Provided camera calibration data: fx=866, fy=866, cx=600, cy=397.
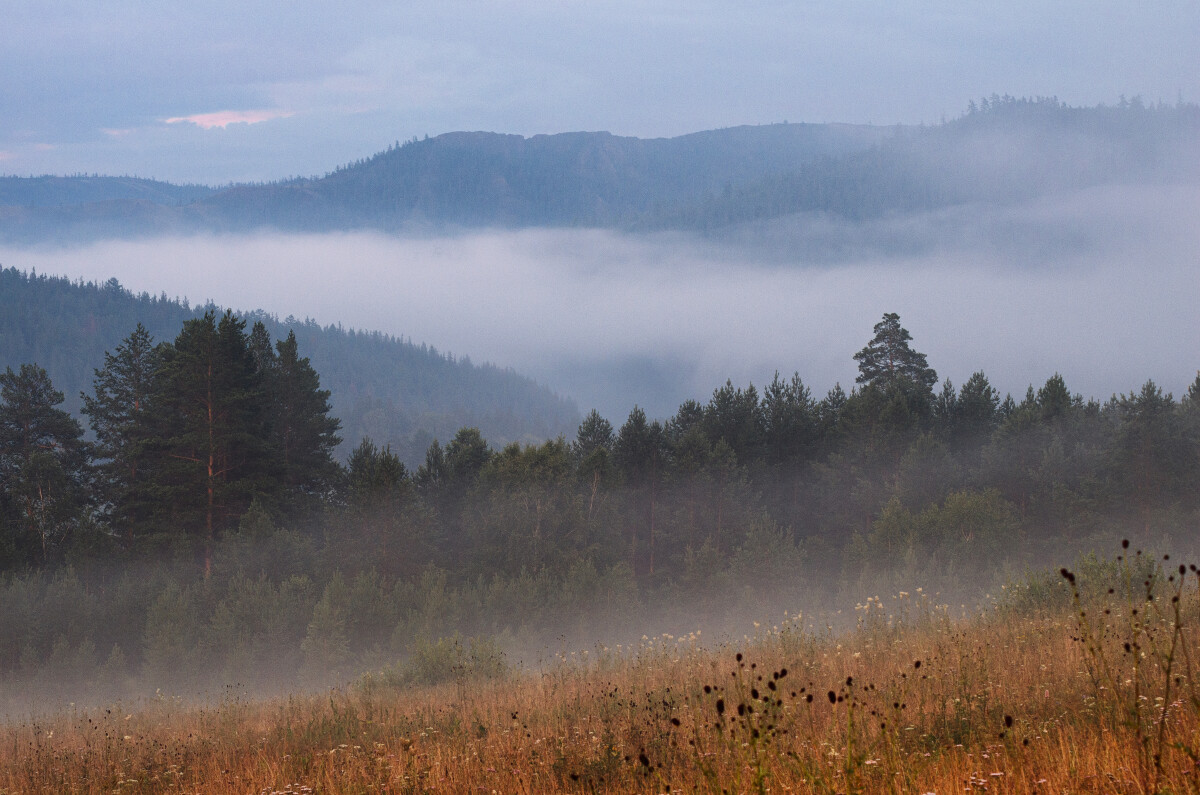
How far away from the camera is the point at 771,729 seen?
209 inches

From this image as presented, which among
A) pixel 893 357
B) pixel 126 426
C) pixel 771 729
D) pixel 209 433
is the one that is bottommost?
pixel 771 729

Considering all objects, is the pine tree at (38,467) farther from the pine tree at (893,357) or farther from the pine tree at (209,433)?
the pine tree at (893,357)

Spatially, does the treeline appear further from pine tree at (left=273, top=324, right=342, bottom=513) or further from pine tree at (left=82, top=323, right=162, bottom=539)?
pine tree at (left=82, top=323, right=162, bottom=539)

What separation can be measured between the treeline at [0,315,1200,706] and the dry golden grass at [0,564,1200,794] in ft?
78.1

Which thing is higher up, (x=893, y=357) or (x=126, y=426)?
(x=893, y=357)

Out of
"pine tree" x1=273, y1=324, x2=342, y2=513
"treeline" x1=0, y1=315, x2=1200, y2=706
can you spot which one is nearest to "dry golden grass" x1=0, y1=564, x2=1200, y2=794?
"treeline" x1=0, y1=315, x2=1200, y2=706

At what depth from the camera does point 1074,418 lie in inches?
2094

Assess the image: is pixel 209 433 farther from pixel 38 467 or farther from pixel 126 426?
pixel 38 467

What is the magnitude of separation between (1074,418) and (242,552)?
48.1 metres

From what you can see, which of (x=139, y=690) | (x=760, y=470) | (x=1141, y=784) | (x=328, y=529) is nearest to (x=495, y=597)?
(x=328, y=529)

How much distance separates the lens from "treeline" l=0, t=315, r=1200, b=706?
37.6 m

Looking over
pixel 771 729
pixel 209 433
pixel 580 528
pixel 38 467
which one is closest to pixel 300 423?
pixel 209 433

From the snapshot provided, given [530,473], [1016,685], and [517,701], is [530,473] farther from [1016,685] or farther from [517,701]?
[1016,685]

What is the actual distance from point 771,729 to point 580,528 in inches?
1744
